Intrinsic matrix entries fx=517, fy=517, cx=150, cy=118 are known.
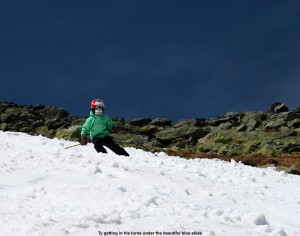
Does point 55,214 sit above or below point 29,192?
below

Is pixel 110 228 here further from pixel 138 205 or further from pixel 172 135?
pixel 172 135

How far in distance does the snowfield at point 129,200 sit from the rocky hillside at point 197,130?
70.2 ft

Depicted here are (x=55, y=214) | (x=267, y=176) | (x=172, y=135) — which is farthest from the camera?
(x=172, y=135)

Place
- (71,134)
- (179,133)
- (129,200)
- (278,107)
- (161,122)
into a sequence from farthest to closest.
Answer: (278,107) → (161,122) → (179,133) → (71,134) → (129,200)

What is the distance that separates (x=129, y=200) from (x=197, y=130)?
130ft

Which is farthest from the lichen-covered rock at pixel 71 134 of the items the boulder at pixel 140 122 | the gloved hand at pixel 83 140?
the gloved hand at pixel 83 140

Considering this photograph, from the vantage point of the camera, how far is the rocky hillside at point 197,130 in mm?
37406

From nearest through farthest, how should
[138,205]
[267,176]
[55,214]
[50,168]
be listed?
[55,214]
[138,205]
[50,168]
[267,176]

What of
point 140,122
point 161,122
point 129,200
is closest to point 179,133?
point 161,122

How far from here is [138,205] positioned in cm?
764

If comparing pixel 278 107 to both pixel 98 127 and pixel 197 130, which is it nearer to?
pixel 197 130

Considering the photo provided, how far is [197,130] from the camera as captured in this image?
155ft

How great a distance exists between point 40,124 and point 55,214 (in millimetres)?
43146

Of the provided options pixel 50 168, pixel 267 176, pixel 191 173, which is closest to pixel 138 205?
pixel 50 168
